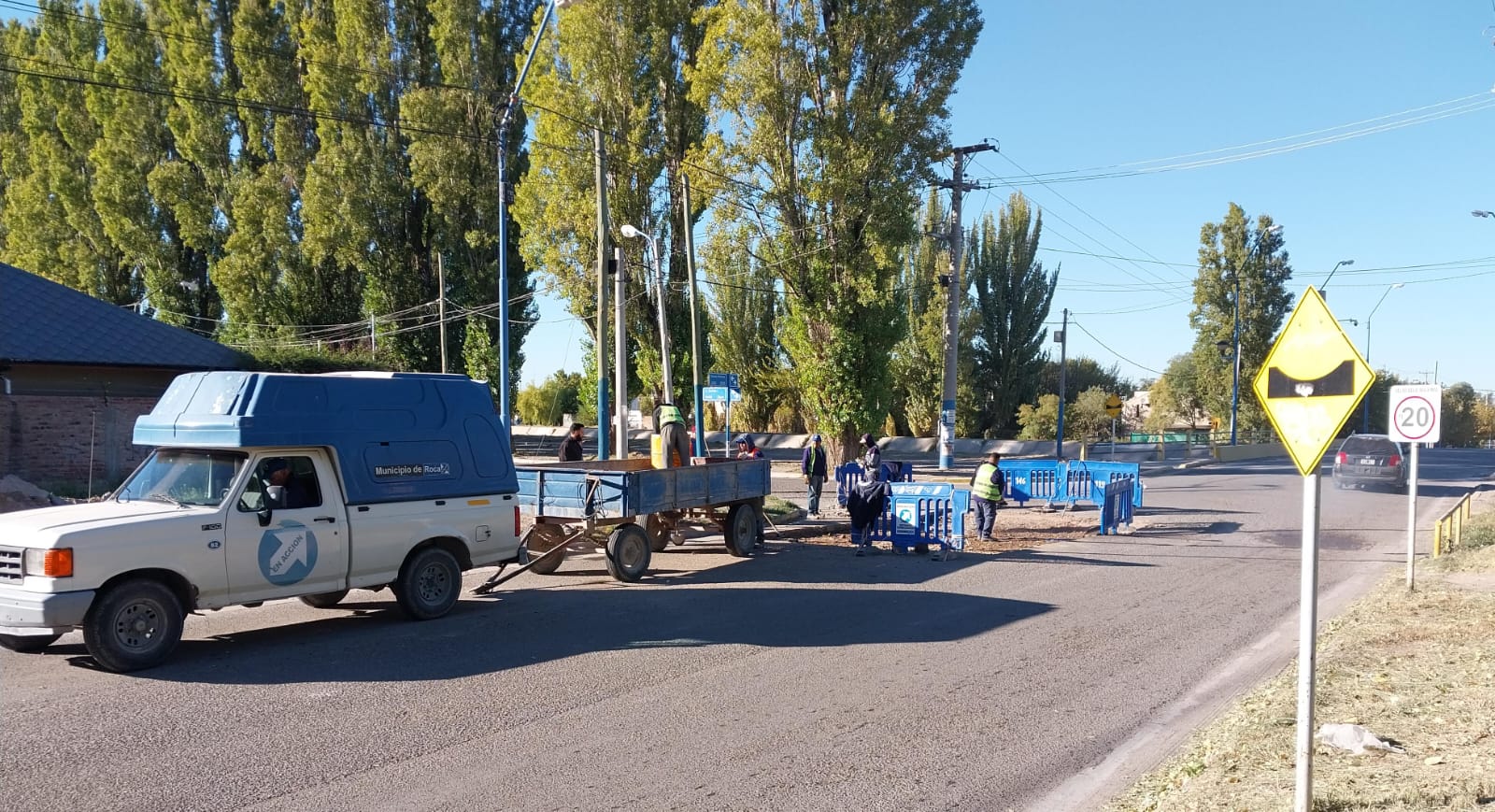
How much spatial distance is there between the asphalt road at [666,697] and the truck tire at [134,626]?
18 cm

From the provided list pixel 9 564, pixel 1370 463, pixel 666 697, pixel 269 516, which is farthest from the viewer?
pixel 1370 463

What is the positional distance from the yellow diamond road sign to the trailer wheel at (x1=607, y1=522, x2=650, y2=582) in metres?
9.02

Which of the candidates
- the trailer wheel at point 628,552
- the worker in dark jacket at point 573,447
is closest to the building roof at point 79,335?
the worker in dark jacket at point 573,447

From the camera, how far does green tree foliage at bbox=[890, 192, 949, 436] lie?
50.9 m

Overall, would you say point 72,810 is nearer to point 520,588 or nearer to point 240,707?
point 240,707

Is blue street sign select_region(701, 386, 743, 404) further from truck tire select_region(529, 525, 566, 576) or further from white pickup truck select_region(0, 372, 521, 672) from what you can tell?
white pickup truck select_region(0, 372, 521, 672)

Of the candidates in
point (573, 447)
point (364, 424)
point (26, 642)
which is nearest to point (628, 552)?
point (364, 424)

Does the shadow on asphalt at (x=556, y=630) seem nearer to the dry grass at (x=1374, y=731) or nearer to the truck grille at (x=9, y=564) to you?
the truck grille at (x=9, y=564)

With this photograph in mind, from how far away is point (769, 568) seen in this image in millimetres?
14648

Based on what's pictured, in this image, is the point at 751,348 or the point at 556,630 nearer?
the point at 556,630

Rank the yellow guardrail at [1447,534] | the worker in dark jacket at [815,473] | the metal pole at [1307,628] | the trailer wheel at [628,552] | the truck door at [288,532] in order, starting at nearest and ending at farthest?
the metal pole at [1307,628]
the truck door at [288,532]
the trailer wheel at [628,552]
the yellow guardrail at [1447,534]
the worker in dark jacket at [815,473]

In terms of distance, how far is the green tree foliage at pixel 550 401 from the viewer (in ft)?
207

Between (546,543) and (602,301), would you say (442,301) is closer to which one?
(602,301)

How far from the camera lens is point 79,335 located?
2547 centimetres
